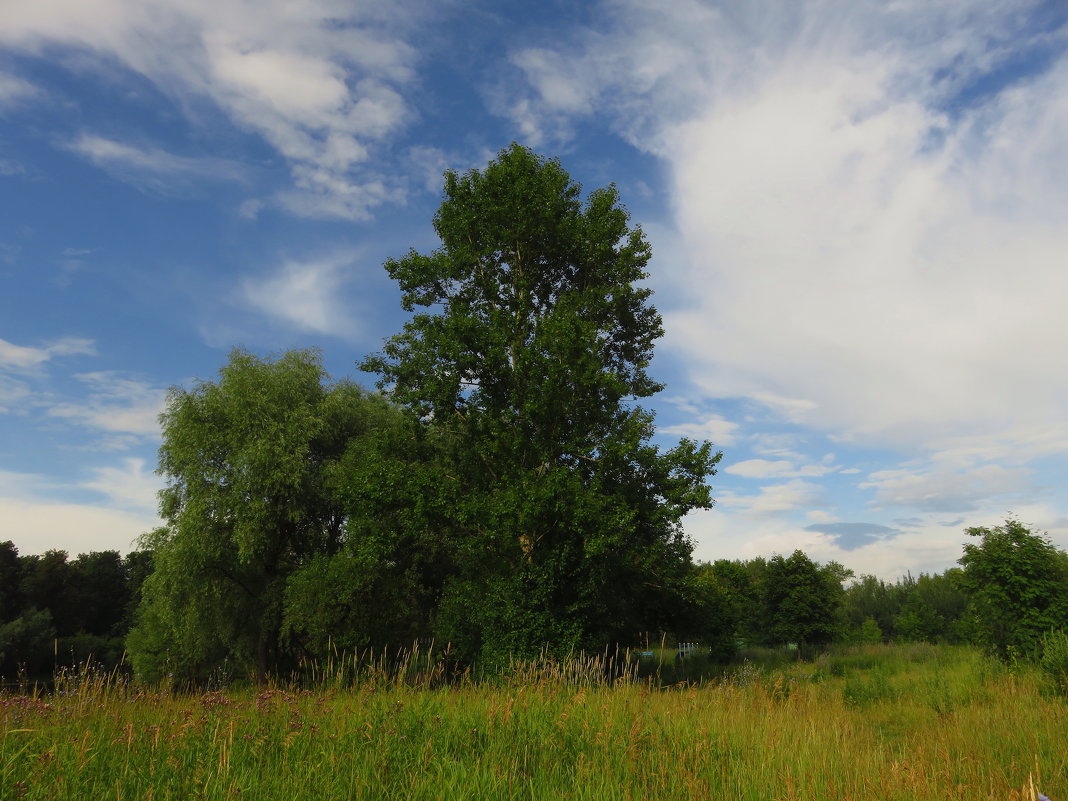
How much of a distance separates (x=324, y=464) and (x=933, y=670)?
23.1 meters

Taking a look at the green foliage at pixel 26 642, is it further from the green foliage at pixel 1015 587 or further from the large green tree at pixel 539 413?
the green foliage at pixel 1015 587

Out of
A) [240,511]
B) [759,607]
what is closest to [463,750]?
[240,511]

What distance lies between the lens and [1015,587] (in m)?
15.5

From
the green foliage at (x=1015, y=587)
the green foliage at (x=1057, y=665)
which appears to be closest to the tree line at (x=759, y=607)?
the green foliage at (x=1015, y=587)

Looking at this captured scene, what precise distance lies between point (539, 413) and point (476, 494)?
298 cm

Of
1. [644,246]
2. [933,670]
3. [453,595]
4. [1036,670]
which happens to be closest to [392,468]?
[453,595]

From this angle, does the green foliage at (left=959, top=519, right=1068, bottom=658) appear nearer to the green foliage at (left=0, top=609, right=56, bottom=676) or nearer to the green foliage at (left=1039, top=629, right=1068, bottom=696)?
the green foliage at (left=1039, top=629, right=1068, bottom=696)

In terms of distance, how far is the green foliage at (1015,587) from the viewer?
1480 centimetres

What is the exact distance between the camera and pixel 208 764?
446 cm

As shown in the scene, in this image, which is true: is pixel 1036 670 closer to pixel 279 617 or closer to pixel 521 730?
pixel 521 730

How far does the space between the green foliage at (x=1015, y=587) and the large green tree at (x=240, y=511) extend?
19.4 meters

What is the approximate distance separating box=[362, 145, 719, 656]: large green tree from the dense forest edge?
73 mm

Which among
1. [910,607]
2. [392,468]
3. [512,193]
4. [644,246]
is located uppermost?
[512,193]

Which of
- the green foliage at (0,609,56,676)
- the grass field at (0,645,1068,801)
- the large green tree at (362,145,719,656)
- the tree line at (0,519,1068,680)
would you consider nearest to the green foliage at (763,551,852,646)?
the tree line at (0,519,1068,680)
